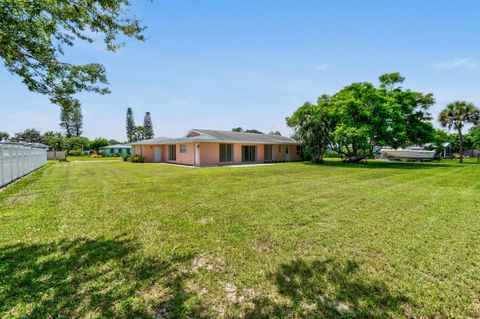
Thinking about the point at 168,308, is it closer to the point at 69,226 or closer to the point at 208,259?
the point at 208,259

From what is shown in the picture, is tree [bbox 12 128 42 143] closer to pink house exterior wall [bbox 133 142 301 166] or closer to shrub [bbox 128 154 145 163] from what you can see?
pink house exterior wall [bbox 133 142 301 166]

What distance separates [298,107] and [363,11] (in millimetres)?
13480

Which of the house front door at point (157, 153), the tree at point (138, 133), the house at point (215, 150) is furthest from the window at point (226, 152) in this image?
the tree at point (138, 133)

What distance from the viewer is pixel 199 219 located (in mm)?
5148

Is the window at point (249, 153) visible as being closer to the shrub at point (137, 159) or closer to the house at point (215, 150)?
the house at point (215, 150)

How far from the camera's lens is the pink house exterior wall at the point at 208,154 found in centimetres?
2026

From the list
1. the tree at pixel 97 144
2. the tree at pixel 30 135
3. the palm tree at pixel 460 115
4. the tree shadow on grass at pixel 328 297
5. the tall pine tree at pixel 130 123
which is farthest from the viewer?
the tall pine tree at pixel 130 123

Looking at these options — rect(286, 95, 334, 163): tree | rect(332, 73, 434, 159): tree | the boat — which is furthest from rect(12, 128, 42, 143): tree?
the boat

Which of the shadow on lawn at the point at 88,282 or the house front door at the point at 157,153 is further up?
the house front door at the point at 157,153

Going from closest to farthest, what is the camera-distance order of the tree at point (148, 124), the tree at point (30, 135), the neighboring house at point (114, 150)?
the neighboring house at point (114, 150), the tree at point (30, 135), the tree at point (148, 124)

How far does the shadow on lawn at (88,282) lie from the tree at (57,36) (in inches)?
117

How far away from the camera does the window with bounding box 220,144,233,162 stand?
21.5 meters

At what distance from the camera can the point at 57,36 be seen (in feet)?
13.8

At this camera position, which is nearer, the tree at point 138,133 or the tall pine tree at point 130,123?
the tree at point 138,133
